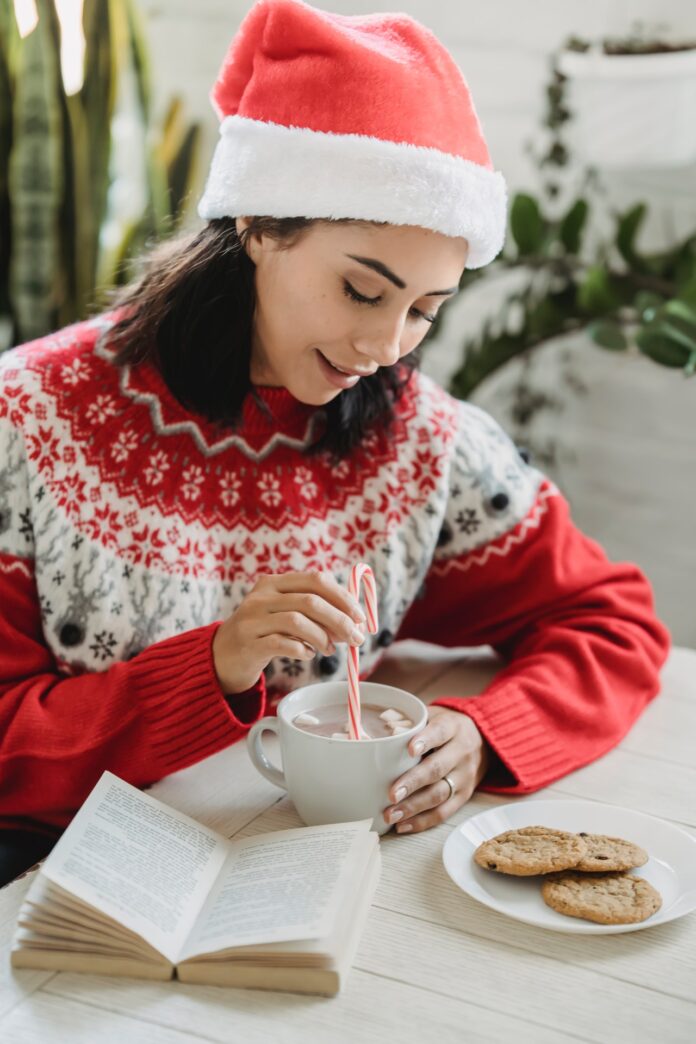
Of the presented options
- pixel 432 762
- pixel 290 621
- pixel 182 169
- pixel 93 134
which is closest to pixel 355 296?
pixel 290 621

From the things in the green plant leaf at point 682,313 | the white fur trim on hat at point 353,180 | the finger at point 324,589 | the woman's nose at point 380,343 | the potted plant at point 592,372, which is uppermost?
the white fur trim on hat at point 353,180

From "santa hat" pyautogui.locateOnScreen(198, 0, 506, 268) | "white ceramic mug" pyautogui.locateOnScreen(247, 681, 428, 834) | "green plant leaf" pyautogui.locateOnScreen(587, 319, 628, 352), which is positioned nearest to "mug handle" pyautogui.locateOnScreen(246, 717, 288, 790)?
"white ceramic mug" pyautogui.locateOnScreen(247, 681, 428, 834)

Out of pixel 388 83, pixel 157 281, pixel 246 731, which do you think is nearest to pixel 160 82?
pixel 157 281

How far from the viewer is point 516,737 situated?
1196 mm

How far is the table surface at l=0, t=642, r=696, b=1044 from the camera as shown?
2.55 feet

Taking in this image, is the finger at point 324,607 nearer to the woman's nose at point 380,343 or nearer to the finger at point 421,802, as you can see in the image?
the finger at point 421,802

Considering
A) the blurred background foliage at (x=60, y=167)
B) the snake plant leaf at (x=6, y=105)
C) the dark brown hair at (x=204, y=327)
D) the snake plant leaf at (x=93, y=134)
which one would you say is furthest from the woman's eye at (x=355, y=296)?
the snake plant leaf at (x=6, y=105)

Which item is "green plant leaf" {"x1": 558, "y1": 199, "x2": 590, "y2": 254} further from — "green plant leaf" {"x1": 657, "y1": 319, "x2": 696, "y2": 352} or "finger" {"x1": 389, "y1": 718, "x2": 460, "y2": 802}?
"finger" {"x1": 389, "y1": 718, "x2": 460, "y2": 802}

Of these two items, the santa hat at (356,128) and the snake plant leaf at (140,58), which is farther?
the snake plant leaf at (140,58)

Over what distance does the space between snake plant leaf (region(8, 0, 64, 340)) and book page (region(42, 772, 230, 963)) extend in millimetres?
1624

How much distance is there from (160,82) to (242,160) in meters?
1.99

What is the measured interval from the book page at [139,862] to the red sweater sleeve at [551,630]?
1.15 ft

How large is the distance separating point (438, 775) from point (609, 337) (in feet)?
3.79

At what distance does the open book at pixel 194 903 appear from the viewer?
2.68ft
